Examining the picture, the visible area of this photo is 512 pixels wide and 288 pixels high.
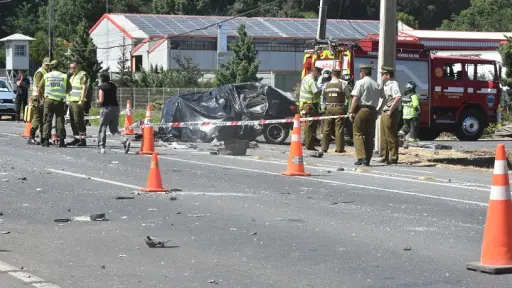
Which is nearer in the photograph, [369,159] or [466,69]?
[369,159]

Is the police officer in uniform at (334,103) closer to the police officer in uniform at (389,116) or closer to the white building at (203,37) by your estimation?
the police officer in uniform at (389,116)

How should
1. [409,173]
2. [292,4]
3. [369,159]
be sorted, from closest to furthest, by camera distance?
[409,173]
[369,159]
[292,4]

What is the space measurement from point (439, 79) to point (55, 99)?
1182 cm

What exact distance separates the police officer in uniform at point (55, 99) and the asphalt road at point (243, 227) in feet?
13.3

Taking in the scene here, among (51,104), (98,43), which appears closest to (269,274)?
(51,104)

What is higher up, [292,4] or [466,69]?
[292,4]

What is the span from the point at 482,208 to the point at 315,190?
2.64 metres

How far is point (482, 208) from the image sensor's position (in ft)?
40.9

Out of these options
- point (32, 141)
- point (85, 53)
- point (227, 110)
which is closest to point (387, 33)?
point (227, 110)

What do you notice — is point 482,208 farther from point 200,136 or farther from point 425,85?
point 425,85

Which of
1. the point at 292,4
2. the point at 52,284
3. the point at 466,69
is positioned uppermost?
the point at 292,4

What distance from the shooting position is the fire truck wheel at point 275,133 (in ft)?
84.3

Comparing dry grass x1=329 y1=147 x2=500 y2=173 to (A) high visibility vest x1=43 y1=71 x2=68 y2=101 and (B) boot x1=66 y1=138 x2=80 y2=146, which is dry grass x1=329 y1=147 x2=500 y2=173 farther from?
(A) high visibility vest x1=43 y1=71 x2=68 y2=101

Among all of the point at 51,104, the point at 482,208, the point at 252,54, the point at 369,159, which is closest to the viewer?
the point at 482,208
